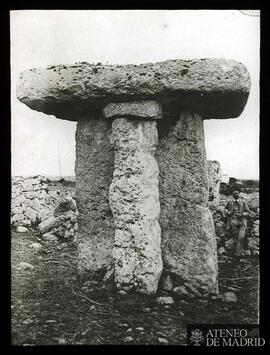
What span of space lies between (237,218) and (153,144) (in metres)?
1.61

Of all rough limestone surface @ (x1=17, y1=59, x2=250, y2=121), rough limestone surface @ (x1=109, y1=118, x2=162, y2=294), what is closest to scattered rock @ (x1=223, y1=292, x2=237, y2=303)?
rough limestone surface @ (x1=109, y1=118, x2=162, y2=294)

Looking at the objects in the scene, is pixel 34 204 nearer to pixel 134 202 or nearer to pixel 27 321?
pixel 27 321

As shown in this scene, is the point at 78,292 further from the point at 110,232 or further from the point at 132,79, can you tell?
the point at 132,79

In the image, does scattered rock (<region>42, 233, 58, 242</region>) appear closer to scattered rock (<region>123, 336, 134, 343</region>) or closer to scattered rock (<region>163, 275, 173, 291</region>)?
scattered rock (<region>163, 275, 173, 291</region>)

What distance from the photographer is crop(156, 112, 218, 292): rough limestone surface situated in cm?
384

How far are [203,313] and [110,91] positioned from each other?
2003mm

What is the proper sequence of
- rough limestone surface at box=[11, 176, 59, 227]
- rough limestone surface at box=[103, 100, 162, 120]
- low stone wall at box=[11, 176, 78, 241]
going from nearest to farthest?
1. rough limestone surface at box=[103, 100, 162, 120]
2. rough limestone surface at box=[11, 176, 59, 227]
3. low stone wall at box=[11, 176, 78, 241]

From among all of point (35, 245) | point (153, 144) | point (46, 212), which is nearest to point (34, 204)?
point (46, 212)

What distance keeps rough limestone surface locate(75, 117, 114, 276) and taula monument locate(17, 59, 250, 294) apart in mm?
21

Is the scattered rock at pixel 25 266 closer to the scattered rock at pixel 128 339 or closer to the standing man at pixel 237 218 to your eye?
the scattered rock at pixel 128 339

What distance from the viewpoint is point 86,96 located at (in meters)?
3.73

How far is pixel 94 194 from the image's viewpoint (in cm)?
412

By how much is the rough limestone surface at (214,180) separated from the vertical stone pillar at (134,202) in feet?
3.25

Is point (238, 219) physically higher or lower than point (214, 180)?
lower
